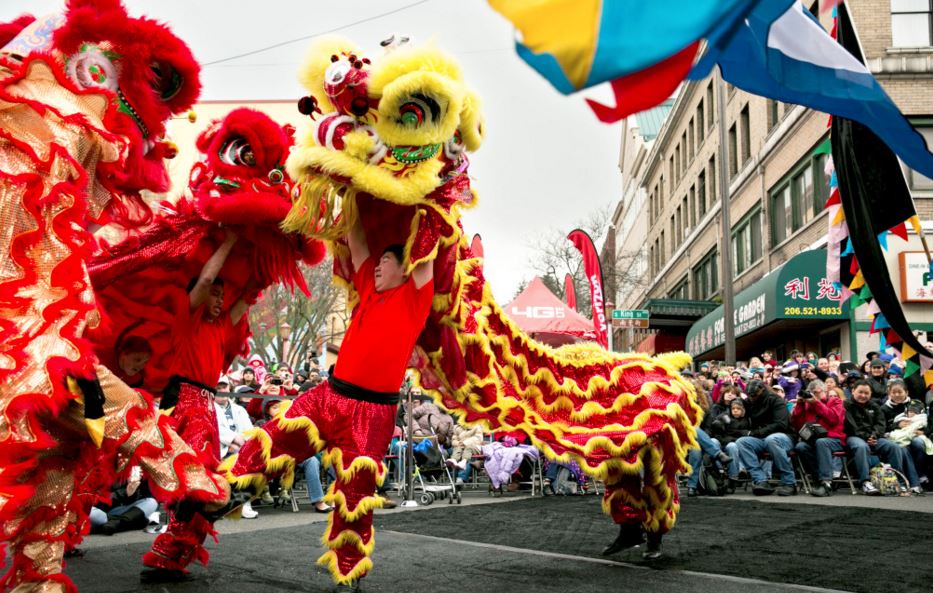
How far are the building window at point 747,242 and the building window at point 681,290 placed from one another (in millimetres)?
6969

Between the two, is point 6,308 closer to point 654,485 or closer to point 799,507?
point 654,485

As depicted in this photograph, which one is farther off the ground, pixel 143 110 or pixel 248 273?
pixel 143 110

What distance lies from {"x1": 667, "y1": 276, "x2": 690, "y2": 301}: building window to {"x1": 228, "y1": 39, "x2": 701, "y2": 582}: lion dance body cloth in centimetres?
2902

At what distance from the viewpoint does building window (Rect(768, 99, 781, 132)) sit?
2048cm

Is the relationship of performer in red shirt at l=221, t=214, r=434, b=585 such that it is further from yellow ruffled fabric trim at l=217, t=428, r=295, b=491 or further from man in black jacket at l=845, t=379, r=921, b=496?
man in black jacket at l=845, t=379, r=921, b=496

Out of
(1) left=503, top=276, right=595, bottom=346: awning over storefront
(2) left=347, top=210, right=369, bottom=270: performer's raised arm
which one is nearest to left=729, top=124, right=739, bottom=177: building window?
(1) left=503, top=276, right=595, bottom=346: awning over storefront

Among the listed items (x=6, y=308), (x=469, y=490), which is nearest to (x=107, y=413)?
(x=6, y=308)

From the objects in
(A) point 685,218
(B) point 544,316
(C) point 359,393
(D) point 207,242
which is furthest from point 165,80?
(A) point 685,218

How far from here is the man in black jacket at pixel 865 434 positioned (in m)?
8.87

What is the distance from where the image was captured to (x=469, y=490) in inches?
415

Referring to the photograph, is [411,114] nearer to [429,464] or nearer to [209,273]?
[209,273]

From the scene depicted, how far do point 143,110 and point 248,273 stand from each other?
102 cm

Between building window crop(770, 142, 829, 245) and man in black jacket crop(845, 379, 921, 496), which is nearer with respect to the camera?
man in black jacket crop(845, 379, 921, 496)

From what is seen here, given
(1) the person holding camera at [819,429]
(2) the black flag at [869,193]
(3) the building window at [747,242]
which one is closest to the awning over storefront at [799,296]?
(3) the building window at [747,242]
